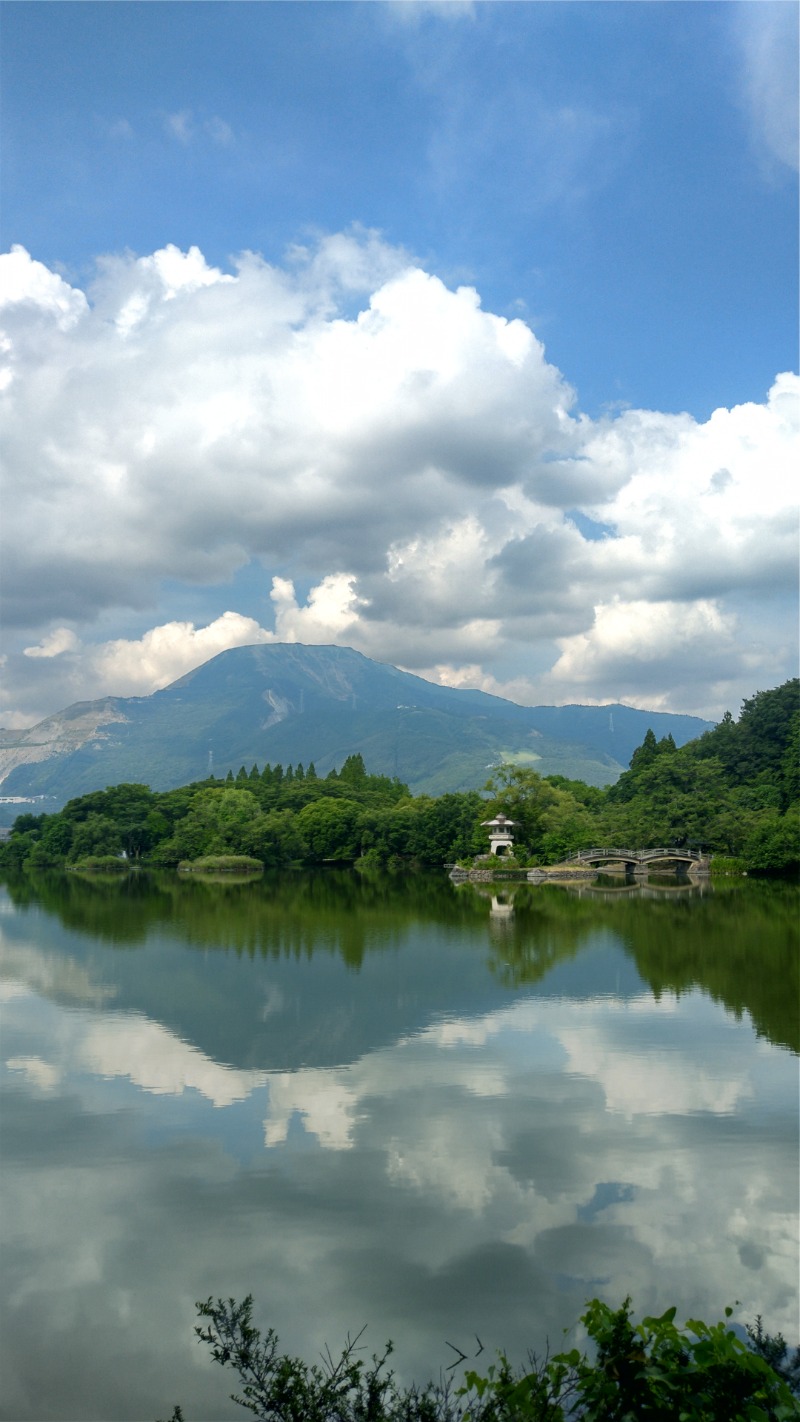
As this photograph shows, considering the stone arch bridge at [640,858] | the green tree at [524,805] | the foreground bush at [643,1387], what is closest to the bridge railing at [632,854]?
the stone arch bridge at [640,858]

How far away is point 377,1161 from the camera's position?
991 centimetres

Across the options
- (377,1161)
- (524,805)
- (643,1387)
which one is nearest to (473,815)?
(524,805)

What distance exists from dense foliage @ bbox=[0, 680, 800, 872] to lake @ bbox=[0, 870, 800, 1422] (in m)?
41.5

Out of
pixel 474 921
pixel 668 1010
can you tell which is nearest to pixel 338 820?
pixel 474 921

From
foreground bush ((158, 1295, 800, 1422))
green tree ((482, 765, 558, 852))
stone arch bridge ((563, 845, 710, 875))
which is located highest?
green tree ((482, 765, 558, 852))

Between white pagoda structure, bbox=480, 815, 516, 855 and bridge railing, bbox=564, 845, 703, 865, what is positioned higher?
white pagoda structure, bbox=480, 815, 516, 855

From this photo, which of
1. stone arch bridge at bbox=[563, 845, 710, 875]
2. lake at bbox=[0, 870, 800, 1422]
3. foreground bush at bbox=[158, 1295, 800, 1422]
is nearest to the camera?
foreground bush at bbox=[158, 1295, 800, 1422]

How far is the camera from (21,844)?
88.1 meters

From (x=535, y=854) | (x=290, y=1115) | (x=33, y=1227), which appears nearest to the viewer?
(x=33, y=1227)

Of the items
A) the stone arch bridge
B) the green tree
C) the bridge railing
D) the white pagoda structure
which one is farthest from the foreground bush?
the green tree

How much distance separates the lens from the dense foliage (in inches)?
2463

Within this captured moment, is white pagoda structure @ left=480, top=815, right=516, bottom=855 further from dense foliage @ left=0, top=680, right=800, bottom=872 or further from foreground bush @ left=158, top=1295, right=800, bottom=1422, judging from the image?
foreground bush @ left=158, top=1295, right=800, bottom=1422

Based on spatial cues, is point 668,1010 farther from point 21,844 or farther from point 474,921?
point 21,844

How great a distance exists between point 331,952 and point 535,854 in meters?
41.8
